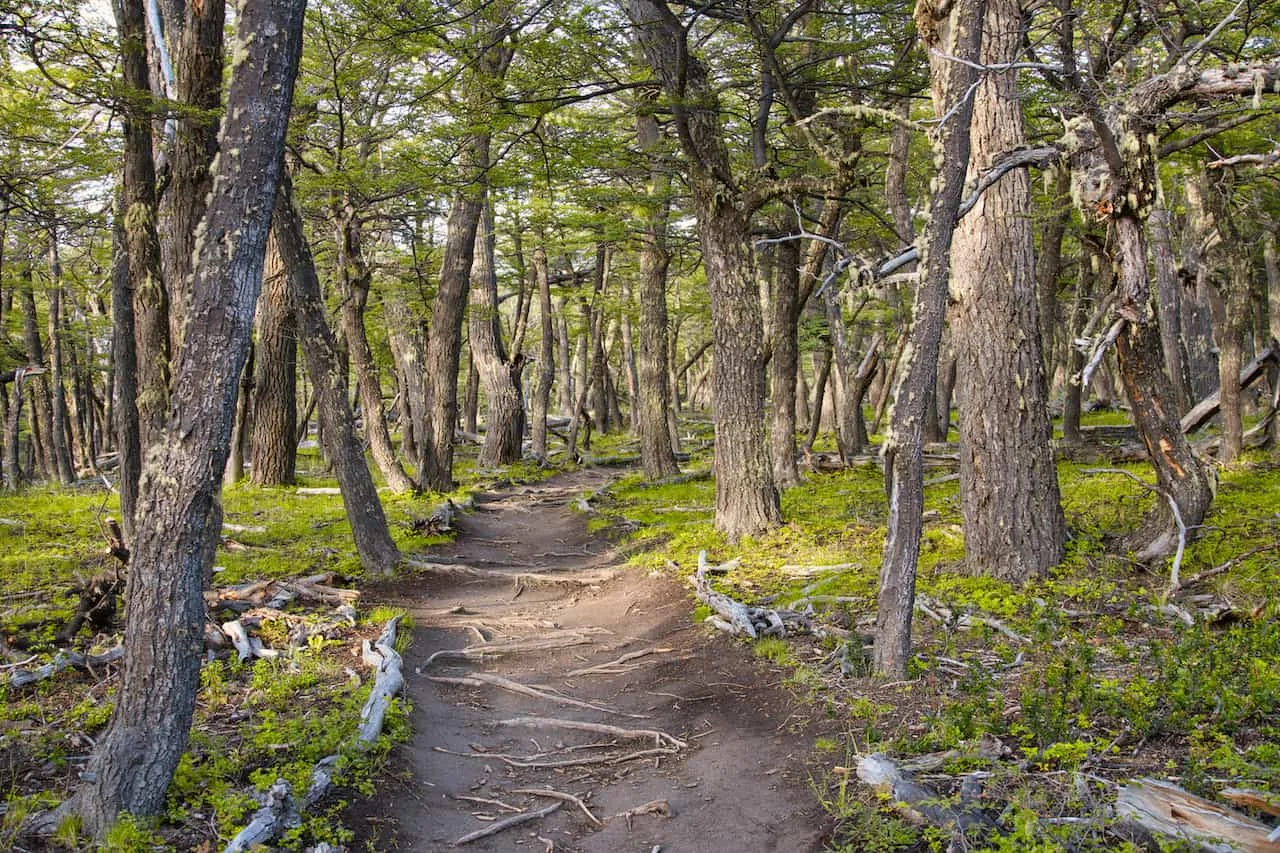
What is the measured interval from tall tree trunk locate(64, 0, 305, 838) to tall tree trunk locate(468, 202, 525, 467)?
15007 mm

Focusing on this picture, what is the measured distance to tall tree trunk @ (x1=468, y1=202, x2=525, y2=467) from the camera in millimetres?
19734

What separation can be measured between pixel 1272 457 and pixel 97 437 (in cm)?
4045

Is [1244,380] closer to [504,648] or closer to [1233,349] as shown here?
[1233,349]

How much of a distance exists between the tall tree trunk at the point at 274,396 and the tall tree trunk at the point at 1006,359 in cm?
1289

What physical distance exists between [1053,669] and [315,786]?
4199 mm

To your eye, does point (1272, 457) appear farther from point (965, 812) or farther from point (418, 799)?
point (418, 799)

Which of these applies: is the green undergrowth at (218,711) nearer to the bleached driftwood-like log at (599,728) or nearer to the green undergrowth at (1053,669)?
the bleached driftwood-like log at (599,728)

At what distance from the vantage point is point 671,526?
39.9ft

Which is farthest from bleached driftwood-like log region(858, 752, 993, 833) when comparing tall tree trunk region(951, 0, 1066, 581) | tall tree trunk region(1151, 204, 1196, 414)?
tall tree trunk region(1151, 204, 1196, 414)

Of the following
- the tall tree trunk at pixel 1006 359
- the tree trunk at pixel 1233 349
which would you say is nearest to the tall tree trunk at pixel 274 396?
the tall tree trunk at pixel 1006 359

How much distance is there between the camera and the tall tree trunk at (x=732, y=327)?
10273 mm

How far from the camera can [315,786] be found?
441 centimetres

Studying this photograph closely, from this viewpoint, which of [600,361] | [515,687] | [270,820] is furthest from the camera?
[600,361]

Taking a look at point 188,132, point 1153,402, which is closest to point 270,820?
point 188,132
